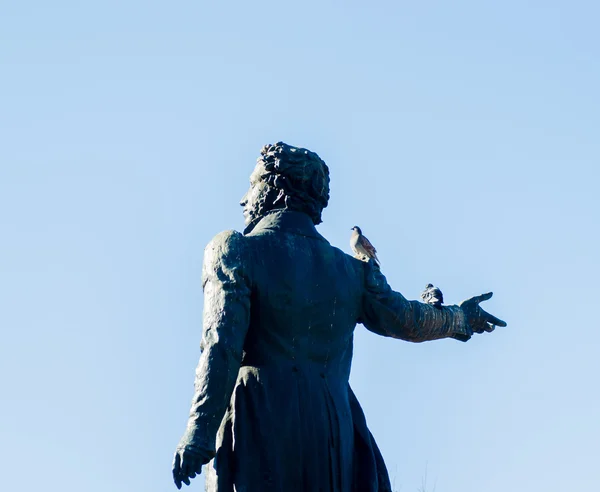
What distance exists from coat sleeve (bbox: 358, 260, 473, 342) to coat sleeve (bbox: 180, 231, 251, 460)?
35.9 inches

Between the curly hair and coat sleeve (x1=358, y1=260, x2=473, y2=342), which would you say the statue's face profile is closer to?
the curly hair

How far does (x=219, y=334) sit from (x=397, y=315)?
4.36 ft

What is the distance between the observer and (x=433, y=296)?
11875mm

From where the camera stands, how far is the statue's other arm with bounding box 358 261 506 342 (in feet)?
37.8

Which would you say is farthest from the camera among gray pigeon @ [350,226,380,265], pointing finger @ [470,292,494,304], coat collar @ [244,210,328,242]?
gray pigeon @ [350,226,380,265]

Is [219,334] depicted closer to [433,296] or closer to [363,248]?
[433,296]

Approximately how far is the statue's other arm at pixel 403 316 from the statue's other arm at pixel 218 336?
92 cm

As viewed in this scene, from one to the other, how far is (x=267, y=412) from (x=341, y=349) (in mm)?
695

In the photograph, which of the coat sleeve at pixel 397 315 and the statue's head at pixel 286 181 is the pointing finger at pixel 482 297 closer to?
the coat sleeve at pixel 397 315

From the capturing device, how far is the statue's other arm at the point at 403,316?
11.5m

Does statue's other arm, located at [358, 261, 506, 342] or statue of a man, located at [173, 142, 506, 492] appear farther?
statue's other arm, located at [358, 261, 506, 342]

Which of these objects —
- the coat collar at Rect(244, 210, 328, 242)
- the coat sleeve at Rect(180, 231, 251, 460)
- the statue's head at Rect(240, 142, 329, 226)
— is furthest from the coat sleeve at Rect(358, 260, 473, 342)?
the coat sleeve at Rect(180, 231, 251, 460)

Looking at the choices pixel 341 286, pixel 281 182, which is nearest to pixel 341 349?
pixel 341 286

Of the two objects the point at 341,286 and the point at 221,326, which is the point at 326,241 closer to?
the point at 341,286
